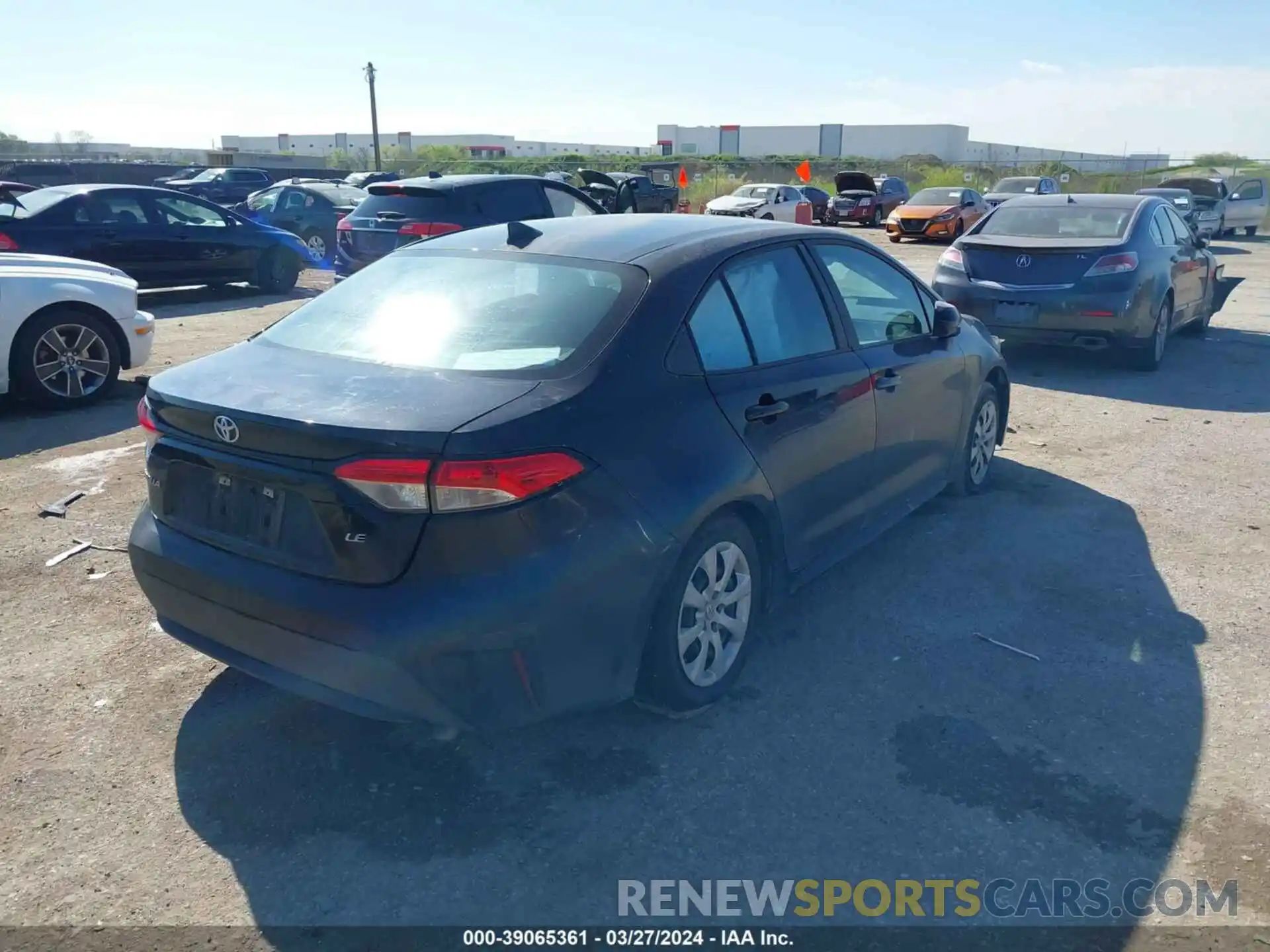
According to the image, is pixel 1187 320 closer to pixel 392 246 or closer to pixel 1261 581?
pixel 1261 581

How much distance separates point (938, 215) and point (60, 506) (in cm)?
2394

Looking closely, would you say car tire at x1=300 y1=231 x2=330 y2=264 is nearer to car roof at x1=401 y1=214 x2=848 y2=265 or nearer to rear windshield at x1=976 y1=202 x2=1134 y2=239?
rear windshield at x1=976 y1=202 x2=1134 y2=239

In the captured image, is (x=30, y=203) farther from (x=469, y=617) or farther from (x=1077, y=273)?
(x=469, y=617)

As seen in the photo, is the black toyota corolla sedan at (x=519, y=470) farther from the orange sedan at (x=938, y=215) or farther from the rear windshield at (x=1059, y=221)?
the orange sedan at (x=938, y=215)

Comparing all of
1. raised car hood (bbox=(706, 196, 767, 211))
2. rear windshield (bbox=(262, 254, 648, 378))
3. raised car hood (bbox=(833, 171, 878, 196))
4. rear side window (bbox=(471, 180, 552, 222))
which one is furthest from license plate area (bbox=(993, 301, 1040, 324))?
raised car hood (bbox=(833, 171, 878, 196))

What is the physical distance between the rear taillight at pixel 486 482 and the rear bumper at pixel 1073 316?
24.5ft

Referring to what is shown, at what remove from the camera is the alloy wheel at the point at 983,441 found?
19.1ft

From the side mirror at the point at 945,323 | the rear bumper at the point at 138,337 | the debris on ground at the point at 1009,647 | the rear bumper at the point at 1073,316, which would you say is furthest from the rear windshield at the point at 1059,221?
the rear bumper at the point at 138,337

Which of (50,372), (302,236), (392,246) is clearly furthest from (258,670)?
(302,236)

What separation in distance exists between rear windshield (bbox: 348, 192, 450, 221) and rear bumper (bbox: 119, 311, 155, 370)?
3543 millimetres

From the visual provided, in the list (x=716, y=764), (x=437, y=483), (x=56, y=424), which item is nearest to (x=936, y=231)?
(x=56, y=424)

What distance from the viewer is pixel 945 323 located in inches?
202

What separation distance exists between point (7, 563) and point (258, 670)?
8.38 feet

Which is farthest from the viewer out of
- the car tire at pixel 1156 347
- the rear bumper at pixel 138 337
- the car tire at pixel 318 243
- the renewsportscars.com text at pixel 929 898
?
the car tire at pixel 318 243
